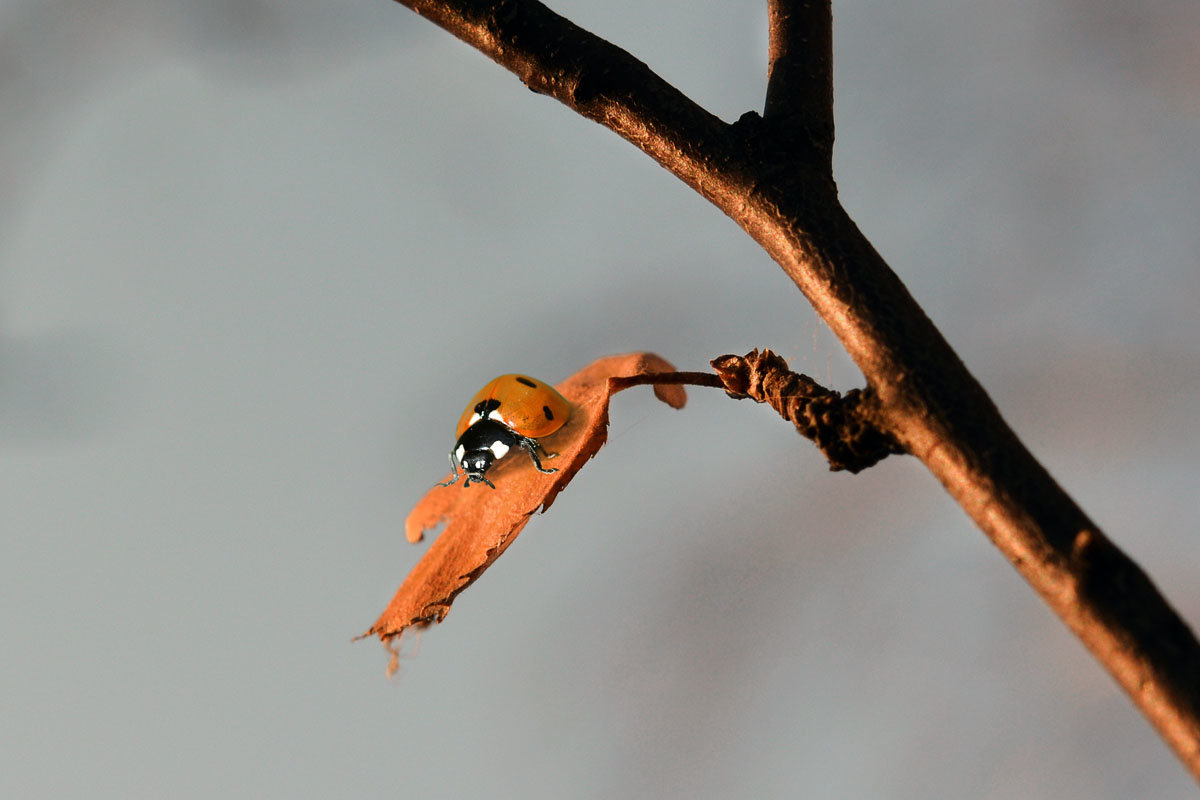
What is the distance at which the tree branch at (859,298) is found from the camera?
1.30 ft

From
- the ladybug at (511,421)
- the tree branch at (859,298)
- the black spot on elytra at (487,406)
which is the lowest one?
the tree branch at (859,298)

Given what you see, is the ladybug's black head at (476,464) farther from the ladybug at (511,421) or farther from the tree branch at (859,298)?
the tree branch at (859,298)

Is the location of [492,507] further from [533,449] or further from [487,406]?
[487,406]

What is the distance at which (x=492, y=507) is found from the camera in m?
0.80

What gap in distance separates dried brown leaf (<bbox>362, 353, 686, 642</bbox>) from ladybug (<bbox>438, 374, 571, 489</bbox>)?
0.01 meters

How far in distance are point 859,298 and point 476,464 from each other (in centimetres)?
55

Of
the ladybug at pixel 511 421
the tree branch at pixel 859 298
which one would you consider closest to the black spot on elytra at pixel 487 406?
the ladybug at pixel 511 421

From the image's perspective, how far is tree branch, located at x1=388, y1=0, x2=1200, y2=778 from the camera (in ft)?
1.30

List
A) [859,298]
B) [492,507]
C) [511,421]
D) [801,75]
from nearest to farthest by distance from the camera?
[859,298]
[801,75]
[492,507]
[511,421]

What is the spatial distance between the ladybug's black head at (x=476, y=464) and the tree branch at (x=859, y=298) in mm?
393

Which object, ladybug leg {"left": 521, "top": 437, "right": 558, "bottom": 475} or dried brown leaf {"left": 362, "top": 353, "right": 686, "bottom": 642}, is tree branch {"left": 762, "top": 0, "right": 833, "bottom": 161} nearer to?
dried brown leaf {"left": 362, "top": 353, "right": 686, "bottom": 642}

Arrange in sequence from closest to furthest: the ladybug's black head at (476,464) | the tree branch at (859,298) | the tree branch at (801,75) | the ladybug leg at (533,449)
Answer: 1. the tree branch at (859,298)
2. the tree branch at (801,75)
3. the ladybug leg at (533,449)
4. the ladybug's black head at (476,464)

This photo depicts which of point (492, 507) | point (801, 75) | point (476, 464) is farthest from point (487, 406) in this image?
point (801, 75)

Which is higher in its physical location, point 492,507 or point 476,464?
point 476,464
